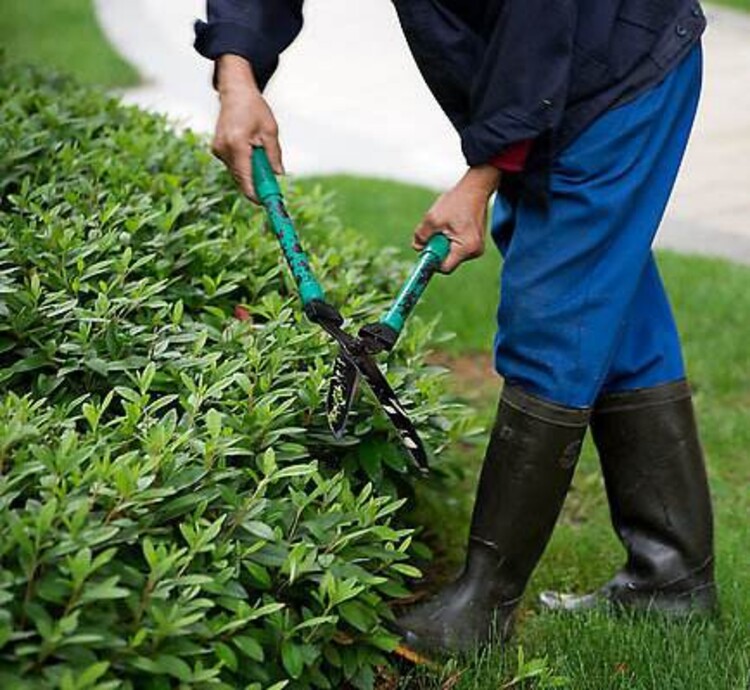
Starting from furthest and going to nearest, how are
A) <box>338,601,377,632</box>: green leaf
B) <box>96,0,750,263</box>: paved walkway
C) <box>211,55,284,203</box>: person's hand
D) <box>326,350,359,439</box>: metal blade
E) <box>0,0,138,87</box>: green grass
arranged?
<box>0,0,138,87</box>: green grass
<box>96,0,750,263</box>: paved walkway
<box>211,55,284,203</box>: person's hand
<box>326,350,359,439</box>: metal blade
<box>338,601,377,632</box>: green leaf

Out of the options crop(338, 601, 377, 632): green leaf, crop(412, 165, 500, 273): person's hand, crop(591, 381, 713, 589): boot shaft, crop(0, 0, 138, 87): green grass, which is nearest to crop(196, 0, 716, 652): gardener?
crop(412, 165, 500, 273): person's hand

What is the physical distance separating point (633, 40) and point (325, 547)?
1.12m

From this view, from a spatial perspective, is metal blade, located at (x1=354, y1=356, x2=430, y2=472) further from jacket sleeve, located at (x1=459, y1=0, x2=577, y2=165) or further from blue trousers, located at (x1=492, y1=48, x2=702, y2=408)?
jacket sleeve, located at (x1=459, y1=0, x2=577, y2=165)

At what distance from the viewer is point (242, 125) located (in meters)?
3.17

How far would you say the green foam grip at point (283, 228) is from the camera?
3.09 meters

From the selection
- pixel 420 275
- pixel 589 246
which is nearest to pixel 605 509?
pixel 589 246

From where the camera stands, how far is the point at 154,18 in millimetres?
13242

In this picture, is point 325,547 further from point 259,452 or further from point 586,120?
point 586,120

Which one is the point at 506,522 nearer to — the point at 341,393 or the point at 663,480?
the point at 663,480

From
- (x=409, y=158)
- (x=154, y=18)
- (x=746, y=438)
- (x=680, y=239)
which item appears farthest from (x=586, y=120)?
(x=154, y=18)

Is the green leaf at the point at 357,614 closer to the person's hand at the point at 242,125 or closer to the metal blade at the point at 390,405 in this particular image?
the metal blade at the point at 390,405

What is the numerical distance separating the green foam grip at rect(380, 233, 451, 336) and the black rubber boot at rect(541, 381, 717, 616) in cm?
63

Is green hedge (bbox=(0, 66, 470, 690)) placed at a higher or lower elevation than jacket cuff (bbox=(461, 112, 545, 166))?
lower

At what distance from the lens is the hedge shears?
296 centimetres
